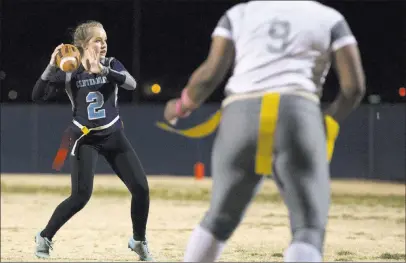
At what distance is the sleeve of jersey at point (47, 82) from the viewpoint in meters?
6.37

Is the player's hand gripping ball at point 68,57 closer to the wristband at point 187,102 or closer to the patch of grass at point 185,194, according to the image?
the wristband at point 187,102

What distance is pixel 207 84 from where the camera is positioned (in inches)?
160

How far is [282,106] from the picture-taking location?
386cm

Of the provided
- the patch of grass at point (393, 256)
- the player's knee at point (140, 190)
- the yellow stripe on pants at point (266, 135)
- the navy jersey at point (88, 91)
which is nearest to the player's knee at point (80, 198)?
the player's knee at point (140, 190)

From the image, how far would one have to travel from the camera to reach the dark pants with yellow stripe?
3.83 m

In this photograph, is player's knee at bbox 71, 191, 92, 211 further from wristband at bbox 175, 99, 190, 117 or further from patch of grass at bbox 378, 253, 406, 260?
patch of grass at bbox 378, 253, 406, 260

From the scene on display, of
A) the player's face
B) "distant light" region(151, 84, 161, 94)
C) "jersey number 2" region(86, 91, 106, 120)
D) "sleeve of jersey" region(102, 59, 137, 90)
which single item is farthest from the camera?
"distant light" region(151, 84, 161, 94)

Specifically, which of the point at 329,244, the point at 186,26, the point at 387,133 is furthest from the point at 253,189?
the point at 186,26

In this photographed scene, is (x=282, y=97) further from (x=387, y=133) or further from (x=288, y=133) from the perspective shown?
(x=387, y=133)

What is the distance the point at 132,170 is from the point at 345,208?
9.04 m

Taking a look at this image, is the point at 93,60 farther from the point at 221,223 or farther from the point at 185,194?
the point at 185,194

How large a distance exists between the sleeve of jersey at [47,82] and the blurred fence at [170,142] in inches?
724

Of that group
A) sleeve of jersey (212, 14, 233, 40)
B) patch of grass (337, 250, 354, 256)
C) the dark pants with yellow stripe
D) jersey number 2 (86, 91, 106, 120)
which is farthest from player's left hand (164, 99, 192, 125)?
patch of grass (337, 250, 354, 256)

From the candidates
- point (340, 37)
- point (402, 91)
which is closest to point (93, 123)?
point (340, 37)
